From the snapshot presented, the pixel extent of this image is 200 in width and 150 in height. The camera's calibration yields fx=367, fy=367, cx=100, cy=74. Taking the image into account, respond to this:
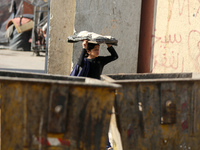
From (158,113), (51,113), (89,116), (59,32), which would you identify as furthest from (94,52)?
(59,32)

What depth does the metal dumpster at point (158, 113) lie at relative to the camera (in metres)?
3.93

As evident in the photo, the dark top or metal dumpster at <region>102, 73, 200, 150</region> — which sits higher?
the dark top

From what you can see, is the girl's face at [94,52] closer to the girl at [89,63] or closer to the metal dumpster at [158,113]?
the girl at [89,63]

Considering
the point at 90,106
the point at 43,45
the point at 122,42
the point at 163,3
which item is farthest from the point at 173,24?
the point at 43,45

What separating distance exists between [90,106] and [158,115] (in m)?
1.01

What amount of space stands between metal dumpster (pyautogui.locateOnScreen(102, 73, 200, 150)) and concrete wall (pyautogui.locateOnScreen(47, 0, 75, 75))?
4078 millimetres

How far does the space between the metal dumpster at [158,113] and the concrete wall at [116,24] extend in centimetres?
372

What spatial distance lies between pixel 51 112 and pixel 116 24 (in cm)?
496

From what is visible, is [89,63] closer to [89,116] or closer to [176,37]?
[89,116]

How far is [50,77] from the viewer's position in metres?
4.18

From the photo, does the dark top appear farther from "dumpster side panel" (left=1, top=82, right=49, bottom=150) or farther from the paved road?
the paved road

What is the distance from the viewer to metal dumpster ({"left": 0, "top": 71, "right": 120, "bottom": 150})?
3371 mm

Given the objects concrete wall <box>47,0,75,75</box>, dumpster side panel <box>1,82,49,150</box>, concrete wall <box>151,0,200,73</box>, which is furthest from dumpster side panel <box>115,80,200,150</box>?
concrete wall <box>47,0,75,75</box>

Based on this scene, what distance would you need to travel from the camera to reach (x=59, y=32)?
8312 mm
